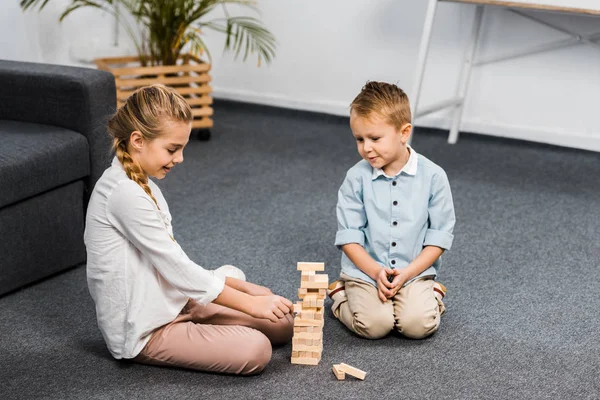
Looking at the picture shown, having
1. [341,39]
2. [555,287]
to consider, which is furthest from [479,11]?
[555,287]

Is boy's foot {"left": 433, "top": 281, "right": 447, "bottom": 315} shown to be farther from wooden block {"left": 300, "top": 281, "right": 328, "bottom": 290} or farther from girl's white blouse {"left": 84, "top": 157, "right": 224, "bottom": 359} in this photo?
girl's white blouse {"left": 84, "top": 157, "right": 224, "bottom": 359}

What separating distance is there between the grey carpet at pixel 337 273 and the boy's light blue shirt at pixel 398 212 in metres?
0.22

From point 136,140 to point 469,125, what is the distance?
2373mm

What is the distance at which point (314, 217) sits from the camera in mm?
2854

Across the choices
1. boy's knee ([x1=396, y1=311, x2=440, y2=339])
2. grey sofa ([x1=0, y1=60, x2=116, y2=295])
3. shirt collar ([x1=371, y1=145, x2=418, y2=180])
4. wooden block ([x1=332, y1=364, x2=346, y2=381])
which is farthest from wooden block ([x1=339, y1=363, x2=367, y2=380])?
grey sofa ([x1=0, y1=60, x2=116, y2=295])

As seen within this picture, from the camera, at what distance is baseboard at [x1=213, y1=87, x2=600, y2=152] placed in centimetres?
371

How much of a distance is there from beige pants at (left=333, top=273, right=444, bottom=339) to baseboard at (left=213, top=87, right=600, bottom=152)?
1.89m

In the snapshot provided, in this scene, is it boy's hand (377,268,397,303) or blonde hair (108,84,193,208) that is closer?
blonde hair (108,84,193,208)

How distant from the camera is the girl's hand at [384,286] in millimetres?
2025

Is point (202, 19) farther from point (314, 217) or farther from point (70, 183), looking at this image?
point (70, 183)

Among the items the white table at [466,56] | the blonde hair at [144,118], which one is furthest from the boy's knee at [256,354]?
the white table at [466,56]

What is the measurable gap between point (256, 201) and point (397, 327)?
1074 mm

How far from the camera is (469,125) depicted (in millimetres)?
3861

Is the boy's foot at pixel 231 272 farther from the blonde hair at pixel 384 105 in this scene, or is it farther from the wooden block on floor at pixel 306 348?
the blonde hair at pixel 384 105
